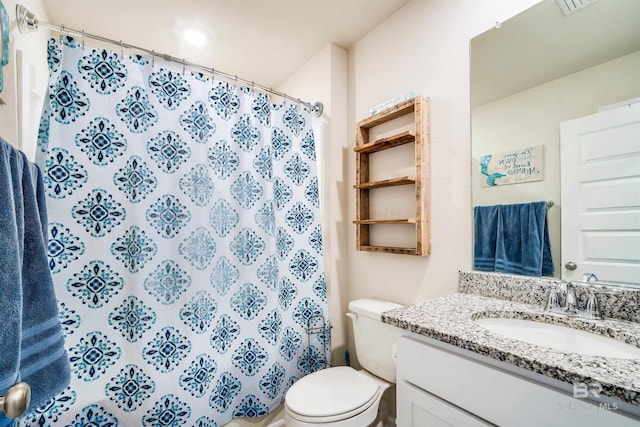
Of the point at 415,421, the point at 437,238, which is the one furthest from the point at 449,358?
the point at 437,238

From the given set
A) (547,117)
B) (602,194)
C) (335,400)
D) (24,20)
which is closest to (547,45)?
(547,117)

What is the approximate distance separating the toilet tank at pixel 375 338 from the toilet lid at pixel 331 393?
8cm

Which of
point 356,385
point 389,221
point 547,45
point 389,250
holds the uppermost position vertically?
point 547,45

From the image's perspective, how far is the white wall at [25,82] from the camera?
87 centimetres

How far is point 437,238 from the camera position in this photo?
1.42m

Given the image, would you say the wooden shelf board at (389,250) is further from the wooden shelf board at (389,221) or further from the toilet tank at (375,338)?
the toilet tank at (375,338)

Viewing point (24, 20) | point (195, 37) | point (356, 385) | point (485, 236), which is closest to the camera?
point (24, 20)

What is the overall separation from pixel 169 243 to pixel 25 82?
2.64ft

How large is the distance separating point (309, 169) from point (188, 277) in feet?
3.02

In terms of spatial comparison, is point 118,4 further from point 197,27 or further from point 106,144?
point 106,144

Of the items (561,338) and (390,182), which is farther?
(390,182)

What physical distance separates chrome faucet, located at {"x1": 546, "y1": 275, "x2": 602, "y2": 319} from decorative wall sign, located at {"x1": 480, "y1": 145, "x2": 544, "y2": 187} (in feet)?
1.38

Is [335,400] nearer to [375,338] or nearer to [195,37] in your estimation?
[375,338]

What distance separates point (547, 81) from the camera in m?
1.10
